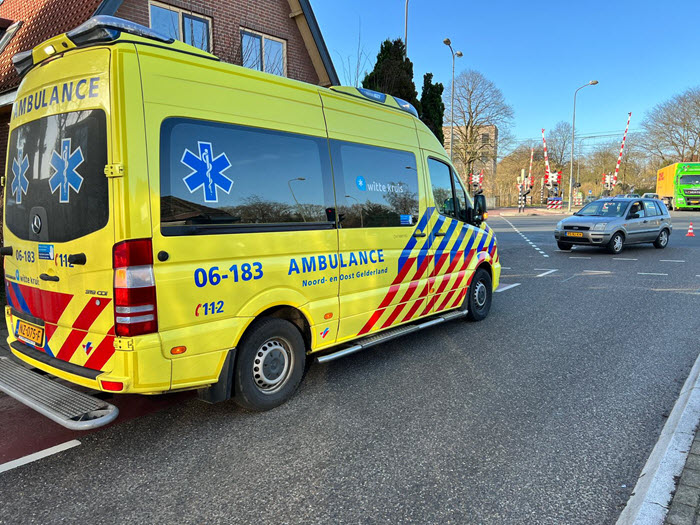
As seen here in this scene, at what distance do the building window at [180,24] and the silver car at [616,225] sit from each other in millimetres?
11125

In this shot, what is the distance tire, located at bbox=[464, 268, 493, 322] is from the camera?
6.54m

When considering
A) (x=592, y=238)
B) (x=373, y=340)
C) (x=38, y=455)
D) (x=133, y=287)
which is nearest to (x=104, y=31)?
(x=133, y=287)

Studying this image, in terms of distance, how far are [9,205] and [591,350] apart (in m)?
5.84

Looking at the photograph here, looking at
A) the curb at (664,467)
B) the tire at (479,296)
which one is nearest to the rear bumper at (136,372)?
the curb at (664,467)

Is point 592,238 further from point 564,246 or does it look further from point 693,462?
point 693,462

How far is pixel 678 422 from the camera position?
11.1 ft

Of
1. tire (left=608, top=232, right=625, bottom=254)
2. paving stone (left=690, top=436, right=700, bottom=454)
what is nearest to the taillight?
paving stone (left=690, top=436, right=700, bottom=454)

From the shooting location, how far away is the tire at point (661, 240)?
15.7 m

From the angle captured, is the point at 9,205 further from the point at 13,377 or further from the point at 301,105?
the point at 301,105

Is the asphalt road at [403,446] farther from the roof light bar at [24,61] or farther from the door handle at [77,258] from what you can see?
the roof light bar at [24,61]

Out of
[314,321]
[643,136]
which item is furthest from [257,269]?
[643,136]

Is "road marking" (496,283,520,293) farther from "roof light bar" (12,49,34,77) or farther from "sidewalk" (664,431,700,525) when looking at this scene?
"roof light bar" (12,49,34,77)

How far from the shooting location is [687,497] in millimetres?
2564

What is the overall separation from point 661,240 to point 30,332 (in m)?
17.4
